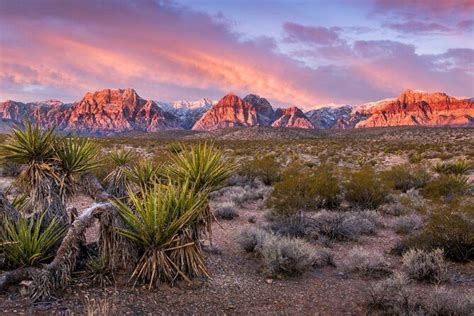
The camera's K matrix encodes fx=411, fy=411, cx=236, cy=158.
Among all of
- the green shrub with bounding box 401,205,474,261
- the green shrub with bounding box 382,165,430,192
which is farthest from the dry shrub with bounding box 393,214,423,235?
the green shrub with bounding box 382,165,430,192

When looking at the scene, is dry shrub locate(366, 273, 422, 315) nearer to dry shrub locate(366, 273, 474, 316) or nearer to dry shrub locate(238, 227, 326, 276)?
dry shrub locate(366, 273, 474, 316)

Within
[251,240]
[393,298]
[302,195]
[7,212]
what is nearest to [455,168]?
[302,195]

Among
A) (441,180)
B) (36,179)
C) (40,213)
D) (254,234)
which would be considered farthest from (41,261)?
(441,180)

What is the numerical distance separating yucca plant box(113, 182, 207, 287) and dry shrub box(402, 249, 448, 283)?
394 cm

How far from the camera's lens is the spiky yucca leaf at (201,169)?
307 inches

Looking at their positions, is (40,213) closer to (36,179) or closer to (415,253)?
(36,179)

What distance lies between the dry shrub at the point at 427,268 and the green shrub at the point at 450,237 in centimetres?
91

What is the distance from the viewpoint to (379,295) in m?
6.41

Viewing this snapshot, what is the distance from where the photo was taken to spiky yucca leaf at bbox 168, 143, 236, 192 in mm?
7797

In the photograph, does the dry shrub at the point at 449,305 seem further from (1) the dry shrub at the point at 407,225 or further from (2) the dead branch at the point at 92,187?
(2) the dead branch at the point at 92,187

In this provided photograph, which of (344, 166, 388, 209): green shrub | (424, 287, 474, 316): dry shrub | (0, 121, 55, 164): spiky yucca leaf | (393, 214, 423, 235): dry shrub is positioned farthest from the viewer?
(344, 166, 388, 209): green shrub

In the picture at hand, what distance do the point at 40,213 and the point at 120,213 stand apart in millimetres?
1708

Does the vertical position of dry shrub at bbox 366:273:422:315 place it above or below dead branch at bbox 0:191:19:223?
below

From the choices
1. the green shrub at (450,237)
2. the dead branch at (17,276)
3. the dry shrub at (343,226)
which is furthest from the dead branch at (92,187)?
the green shrub at (450,237)
